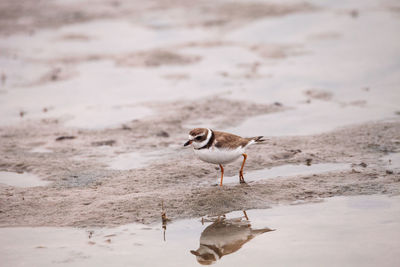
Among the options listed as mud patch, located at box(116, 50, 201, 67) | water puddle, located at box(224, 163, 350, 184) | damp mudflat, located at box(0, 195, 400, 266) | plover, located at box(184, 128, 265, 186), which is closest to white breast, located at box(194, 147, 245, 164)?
plover, located at box(184, 128, 265, 186)

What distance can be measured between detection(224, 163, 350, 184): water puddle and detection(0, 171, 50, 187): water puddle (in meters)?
2.65

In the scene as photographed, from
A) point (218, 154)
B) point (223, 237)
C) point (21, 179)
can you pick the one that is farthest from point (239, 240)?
point (21, 179)

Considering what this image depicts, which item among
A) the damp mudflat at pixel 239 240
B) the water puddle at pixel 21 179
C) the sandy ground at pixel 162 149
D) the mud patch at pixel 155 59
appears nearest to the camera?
the damp mudflat at pixel 239 240

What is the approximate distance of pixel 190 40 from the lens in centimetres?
1510

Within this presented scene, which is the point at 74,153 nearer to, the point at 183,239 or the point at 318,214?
the point at 183,239

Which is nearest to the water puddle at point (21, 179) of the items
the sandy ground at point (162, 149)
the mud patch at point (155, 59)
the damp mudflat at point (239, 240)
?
the sandy ground at point (162, 149)

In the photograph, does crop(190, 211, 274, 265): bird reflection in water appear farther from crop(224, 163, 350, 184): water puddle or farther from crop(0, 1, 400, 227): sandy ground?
crop(224, 163, 350, 184): water puddle

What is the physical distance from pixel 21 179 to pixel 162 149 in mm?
2268

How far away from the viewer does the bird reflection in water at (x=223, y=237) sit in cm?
596

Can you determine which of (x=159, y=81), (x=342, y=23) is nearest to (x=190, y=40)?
(x=159, y=81)

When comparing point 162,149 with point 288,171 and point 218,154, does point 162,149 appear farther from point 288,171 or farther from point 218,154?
point 288,171

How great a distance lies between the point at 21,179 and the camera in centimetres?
805

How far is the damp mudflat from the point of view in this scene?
228 inches

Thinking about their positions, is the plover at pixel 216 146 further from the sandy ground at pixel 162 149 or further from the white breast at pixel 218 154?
the sandy ground at pixel 162 149
